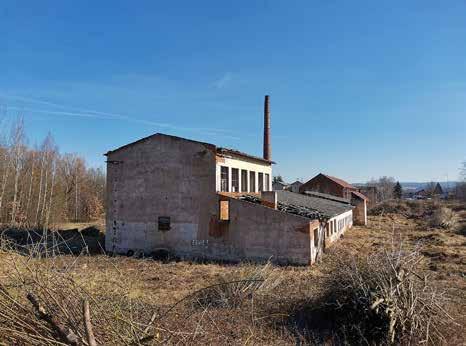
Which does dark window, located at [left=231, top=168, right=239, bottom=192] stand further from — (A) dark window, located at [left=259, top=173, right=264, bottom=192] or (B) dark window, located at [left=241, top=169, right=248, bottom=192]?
(A) dark window, located at [left=259, top=173, right=264, bottom=192]

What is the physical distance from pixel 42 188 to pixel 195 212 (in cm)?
2440

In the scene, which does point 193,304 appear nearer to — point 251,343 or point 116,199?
point 251,343

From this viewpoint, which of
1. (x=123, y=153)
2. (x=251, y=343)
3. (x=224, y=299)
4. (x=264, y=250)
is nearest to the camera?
(x=251, y=343)

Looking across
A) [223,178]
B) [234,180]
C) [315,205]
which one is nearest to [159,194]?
[223,178]

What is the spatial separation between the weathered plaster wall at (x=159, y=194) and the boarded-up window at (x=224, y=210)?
0.39 meters

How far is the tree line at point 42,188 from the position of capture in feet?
119

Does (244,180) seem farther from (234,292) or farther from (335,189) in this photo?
(335,189)

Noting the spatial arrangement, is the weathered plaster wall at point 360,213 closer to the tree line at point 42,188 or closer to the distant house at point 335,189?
the distant house at point 335,189

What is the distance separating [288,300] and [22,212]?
3516 centimetres

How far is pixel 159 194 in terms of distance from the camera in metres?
24.1

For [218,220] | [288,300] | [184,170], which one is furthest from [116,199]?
[288,300]

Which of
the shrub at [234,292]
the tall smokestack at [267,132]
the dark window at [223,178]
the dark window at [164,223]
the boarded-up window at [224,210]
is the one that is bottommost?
the shrub at [234,292]

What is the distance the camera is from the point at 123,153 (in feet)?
82.3

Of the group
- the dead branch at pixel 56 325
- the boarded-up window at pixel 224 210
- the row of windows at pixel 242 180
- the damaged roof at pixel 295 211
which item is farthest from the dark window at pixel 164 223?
the dead branch at pixel 56 325
